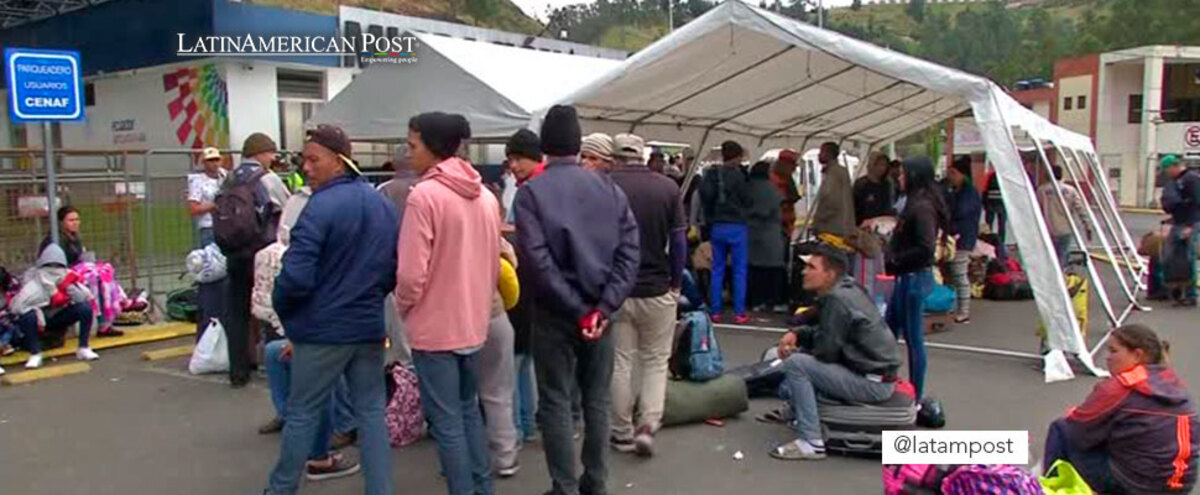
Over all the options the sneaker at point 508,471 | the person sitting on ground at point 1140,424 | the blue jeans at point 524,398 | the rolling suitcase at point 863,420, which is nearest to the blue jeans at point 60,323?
the blue jeans at point 524,398

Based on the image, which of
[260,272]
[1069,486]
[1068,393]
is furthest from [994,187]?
[260,272]

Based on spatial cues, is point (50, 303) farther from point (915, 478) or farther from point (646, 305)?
point (915, 478)

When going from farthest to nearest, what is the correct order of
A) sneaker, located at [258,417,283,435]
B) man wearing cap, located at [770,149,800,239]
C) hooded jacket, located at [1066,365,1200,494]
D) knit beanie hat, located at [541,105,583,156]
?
man wearing cap, located at [770,149,800,239] → sneaker, located at [258,417,283,435] → knit beanie hat, located at [541,105,583,156] → hooded jacket, located at [1066,365,1200,494]

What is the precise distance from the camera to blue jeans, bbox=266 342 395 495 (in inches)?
147

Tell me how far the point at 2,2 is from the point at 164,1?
5926 millimetres

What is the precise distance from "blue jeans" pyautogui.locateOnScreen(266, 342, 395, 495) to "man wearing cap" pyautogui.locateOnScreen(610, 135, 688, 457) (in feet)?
4.73

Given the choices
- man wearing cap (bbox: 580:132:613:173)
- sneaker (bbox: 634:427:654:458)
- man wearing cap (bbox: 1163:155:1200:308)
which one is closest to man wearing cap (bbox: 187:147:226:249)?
man wearing cap (bbox: 580:132:613:173)

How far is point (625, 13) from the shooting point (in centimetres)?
5256

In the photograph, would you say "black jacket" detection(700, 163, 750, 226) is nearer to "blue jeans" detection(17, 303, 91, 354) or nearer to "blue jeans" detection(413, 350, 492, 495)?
"blue jeans" detection(413, 350, 492, 495)

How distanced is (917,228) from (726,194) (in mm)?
3372

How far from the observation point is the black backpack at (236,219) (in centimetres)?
587

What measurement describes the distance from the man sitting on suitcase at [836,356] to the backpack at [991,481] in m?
1.19

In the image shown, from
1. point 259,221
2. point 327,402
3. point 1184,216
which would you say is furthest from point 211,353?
point 1184,216

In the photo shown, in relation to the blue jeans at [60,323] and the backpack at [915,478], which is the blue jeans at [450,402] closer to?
the backpack at [915,478]
